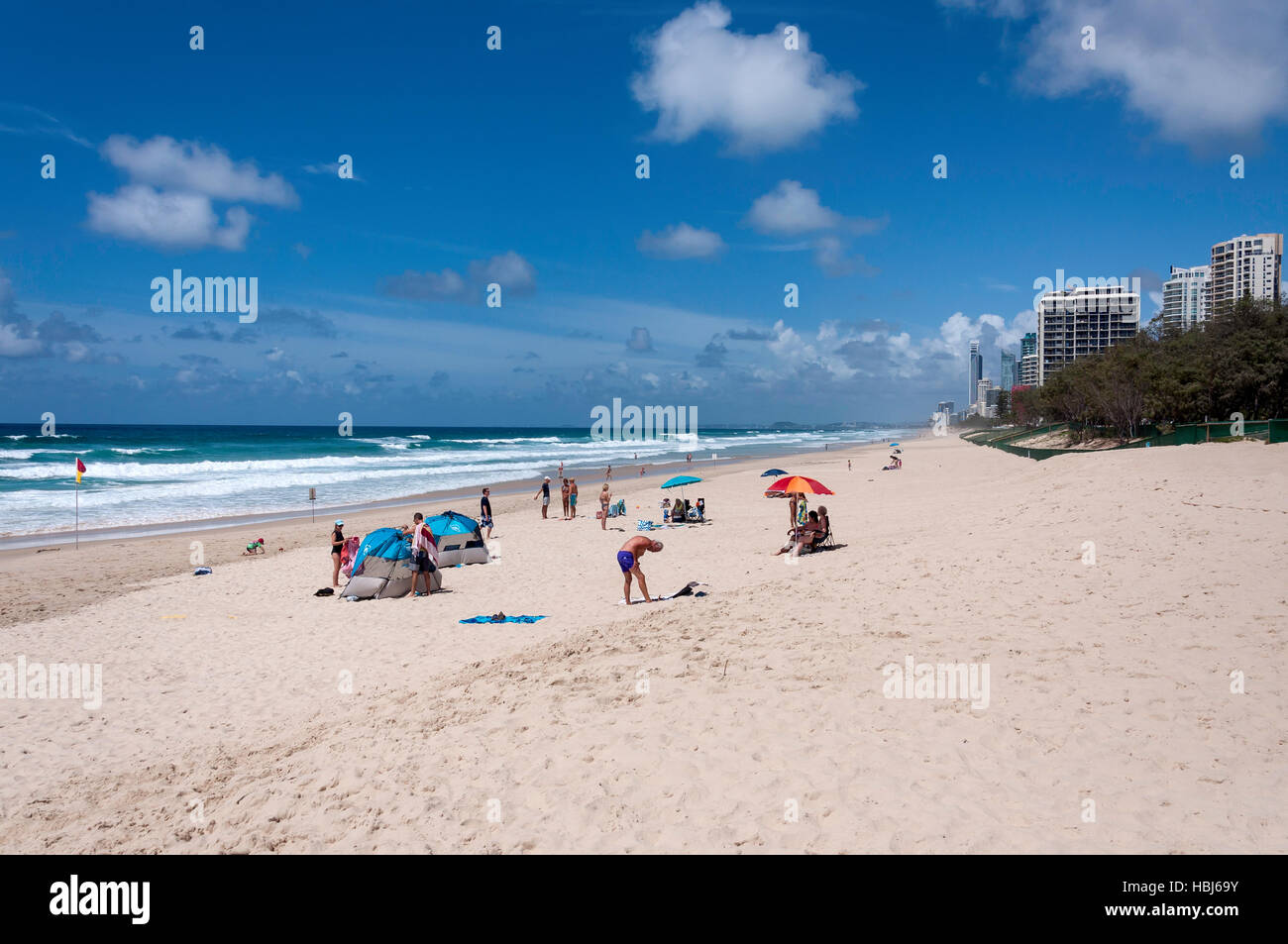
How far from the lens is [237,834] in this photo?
5008 mm

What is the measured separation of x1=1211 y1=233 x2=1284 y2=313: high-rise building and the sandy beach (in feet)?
523

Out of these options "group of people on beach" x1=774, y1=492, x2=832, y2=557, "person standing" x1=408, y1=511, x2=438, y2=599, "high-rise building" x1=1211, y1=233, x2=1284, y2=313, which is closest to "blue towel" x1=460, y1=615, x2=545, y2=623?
"person standing" x1=408, y1=511, x2=438, y2=599

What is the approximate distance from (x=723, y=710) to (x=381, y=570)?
28.0 ft

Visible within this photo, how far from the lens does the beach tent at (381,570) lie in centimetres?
1273

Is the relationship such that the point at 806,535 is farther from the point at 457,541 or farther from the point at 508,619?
the point at 457,541

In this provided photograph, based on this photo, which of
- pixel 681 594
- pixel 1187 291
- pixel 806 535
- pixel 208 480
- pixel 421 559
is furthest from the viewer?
pixel 1187 291

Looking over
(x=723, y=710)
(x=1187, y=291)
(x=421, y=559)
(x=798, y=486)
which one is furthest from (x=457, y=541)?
(x=1187, y=291)

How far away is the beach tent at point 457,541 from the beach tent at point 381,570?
2.14 m

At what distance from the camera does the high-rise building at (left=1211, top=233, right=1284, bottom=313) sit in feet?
433

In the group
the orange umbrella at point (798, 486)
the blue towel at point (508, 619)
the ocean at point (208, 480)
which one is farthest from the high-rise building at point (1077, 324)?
the blue towel at point (508, 619)

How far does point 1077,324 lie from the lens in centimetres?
15088
